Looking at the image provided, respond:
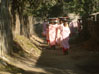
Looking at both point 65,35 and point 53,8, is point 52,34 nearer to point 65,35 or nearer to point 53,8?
point 65,35

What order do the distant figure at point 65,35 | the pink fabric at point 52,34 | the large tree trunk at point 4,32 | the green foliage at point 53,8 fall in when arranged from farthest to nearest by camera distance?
1. the green foliage at point 53,8
2. the pink fabric at point 52,34
3. the distant figure at point 65,35
4. the large tree trunk at point 4,32

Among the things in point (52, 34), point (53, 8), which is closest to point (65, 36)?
point (52, 34)

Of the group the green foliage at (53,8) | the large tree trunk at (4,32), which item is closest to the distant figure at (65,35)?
the large tree trunk at (4,32)

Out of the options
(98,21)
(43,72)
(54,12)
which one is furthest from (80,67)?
(54,12)

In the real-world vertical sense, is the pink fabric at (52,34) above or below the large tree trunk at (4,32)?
below

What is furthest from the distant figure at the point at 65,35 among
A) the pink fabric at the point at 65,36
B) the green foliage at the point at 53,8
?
the green foliage at the point at 53,8

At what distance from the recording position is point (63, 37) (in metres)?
14.1

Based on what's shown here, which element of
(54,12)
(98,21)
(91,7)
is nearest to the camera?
(98,21)

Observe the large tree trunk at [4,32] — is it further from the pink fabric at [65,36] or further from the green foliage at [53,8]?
the green foliage at [53,8]

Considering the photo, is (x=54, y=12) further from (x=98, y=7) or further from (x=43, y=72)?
(x=43, y=72)

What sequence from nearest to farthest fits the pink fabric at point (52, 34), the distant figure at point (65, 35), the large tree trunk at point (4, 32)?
the large tree trunk at point (4, 32), the distant figure at point (65, 35), the pink fabric at point (52, 34)

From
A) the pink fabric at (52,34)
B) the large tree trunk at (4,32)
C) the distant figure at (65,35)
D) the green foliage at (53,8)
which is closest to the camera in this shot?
the large tree trunk at (4,32)

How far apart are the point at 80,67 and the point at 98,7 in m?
20.4

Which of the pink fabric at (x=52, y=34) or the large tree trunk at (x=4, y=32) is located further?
the pink fabric at (x=52, y=34)
